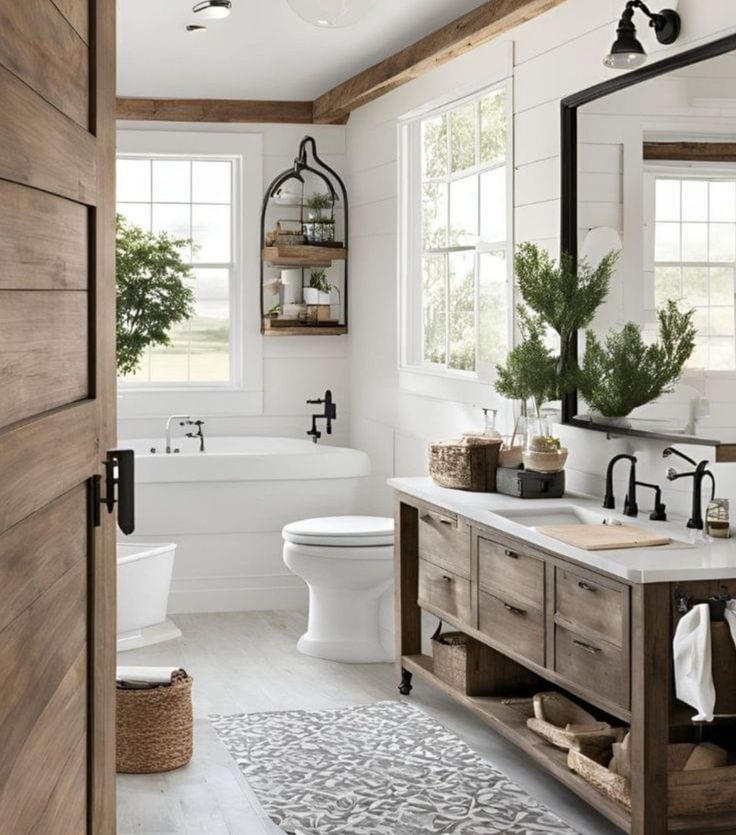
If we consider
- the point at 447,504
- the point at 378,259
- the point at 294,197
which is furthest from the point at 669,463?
the point at 294,197

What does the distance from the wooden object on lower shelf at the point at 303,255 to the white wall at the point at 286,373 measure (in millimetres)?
357

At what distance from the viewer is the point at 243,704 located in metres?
4.73

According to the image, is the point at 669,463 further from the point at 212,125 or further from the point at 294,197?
the point at 212,125

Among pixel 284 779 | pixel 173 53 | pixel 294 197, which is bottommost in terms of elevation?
pixel 284 779

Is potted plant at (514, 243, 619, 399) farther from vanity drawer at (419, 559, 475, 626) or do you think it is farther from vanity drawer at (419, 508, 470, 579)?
vanity drawer at (419, 559, 475, 626)

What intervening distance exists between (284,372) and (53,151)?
530 centimetres

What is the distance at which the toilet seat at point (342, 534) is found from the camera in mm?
5219

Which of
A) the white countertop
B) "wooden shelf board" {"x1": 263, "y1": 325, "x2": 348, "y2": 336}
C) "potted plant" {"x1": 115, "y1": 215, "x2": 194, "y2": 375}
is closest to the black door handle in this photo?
the white countertop

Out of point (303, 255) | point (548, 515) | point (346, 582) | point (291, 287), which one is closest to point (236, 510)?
point (346, 582)

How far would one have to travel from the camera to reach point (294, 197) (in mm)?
6906

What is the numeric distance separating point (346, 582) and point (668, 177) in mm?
2340

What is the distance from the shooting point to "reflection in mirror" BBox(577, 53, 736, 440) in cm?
348

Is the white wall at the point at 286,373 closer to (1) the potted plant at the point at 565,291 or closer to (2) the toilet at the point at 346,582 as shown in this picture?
(2) the toilet at the point at 346,582

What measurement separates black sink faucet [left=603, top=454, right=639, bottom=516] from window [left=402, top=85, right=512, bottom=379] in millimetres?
1084
